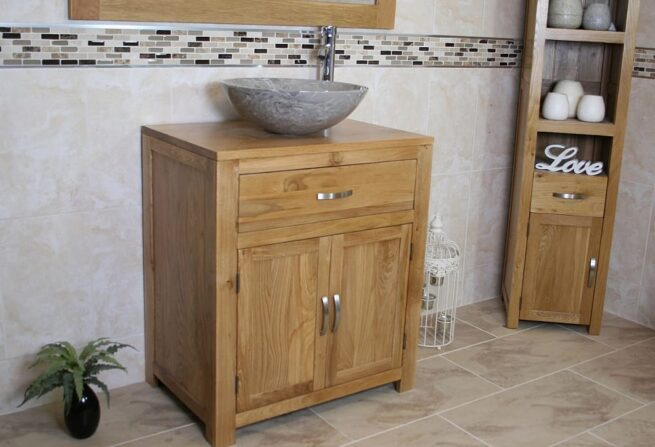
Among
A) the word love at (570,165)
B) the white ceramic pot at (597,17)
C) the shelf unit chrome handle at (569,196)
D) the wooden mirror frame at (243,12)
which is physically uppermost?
the white ceramic pot at (597,17)

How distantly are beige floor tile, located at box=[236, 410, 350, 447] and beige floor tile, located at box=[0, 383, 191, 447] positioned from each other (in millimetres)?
199

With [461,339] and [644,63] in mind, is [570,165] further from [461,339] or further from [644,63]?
[461,339]

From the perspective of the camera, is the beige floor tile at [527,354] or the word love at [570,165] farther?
the word love at [570,165]

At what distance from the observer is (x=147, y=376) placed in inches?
98.5

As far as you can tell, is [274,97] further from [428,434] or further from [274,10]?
[428,434]

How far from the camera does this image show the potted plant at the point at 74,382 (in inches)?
82.6

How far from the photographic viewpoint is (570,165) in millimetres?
2965

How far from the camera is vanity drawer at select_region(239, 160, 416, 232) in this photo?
2035 millimetres

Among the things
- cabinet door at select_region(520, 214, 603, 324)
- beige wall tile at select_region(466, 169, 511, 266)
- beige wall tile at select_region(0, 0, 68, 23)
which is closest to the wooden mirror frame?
beige wall tile at select_region(0, 0, 68, 23)

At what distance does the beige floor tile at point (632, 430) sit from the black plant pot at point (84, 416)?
142 cm

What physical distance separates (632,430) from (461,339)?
75cm

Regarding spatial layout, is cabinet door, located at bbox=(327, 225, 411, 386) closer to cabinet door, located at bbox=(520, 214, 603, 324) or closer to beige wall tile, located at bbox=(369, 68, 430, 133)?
beige wall tile, located at bbox=(369, 68, 430, 133)

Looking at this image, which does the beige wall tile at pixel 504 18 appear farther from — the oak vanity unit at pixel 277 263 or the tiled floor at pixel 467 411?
the tiled floor at pixel 467 411

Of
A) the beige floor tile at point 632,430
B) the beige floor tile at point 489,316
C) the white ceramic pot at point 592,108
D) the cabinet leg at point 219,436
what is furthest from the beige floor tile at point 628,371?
the cabinet leg at point 219,436
